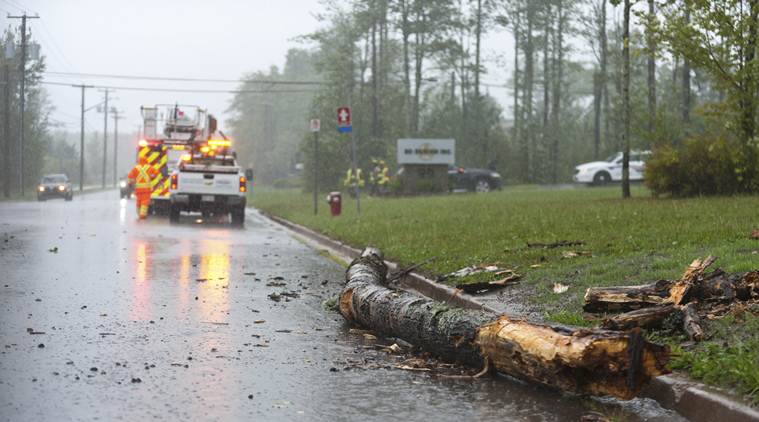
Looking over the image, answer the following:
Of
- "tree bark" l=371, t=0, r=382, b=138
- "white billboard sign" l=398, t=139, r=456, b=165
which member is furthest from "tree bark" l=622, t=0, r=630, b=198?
"tree bark" l=371, t=0, r=382, b=138

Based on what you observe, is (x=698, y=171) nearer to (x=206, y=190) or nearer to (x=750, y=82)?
(x=750, y=82)

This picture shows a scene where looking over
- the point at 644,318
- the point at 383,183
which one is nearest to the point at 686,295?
the point at 644,318

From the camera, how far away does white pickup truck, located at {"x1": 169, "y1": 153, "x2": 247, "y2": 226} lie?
26328 mm

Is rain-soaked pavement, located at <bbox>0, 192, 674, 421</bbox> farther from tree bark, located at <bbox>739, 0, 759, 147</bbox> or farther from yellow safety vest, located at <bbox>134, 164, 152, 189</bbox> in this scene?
yellow safety vest, located at <bbox>134, 164, 152, 189</bbox>

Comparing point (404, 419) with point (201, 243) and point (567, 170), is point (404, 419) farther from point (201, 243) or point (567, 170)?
point (567, 170)

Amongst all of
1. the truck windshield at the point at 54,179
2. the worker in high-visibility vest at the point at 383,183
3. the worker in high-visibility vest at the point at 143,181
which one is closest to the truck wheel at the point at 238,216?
the worker in high-visibility vest at the point at 143,181

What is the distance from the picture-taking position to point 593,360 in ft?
18.2

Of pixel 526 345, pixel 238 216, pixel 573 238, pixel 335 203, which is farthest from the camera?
pixel 238 216

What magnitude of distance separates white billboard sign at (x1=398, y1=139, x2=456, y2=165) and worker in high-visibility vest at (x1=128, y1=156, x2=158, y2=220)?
15.5m

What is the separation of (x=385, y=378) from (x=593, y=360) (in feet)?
5.16

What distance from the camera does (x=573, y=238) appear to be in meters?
13.9

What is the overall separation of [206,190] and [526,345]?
21221mm

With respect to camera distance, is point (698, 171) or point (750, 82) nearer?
point (750, 82)

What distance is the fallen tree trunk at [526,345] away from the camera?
18.1 feet
